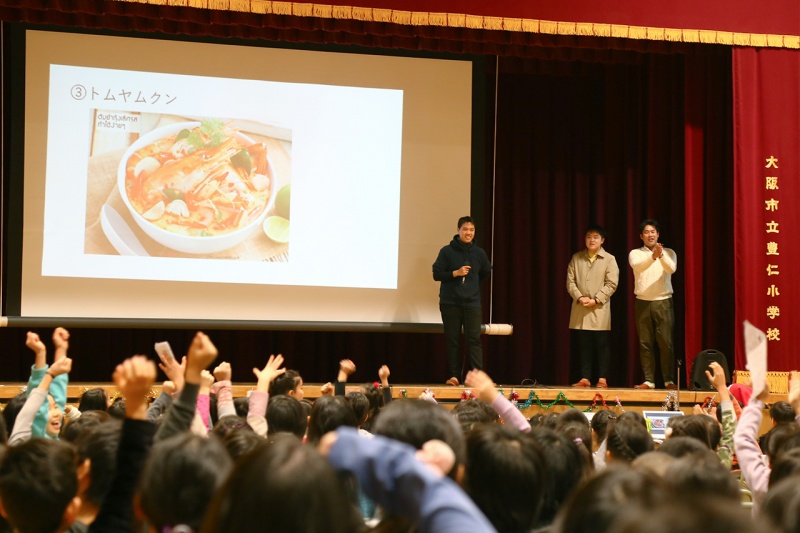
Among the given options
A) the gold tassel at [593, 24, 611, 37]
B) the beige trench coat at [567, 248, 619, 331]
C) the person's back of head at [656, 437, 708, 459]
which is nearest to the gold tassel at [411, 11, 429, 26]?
the gold tassel at [593, 24, 611, 37]

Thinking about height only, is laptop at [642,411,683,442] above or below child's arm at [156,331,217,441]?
below

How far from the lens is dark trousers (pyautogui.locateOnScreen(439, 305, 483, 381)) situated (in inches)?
276

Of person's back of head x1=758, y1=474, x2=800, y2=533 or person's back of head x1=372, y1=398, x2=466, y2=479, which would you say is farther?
person's back of head x1=372, y1=398, x2=466, y2=479

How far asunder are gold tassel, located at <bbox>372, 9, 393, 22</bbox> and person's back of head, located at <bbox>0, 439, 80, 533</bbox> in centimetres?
514

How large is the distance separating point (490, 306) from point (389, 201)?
4.68 feet

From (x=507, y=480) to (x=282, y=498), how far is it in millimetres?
810

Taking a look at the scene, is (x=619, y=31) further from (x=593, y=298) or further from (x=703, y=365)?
(x=703, y=365)

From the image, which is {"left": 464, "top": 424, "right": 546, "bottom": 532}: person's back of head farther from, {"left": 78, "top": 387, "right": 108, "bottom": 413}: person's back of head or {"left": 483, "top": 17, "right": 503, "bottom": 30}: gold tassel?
{"left": 483, "top": 17, "right": 503, "bottom": 30}: gold tassel

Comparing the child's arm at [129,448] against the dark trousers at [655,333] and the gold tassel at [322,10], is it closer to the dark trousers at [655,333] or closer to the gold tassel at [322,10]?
the gold tassel at [322,10]

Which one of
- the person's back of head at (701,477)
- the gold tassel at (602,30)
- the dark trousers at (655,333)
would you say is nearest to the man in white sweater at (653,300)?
the dark trousers at (655,333)

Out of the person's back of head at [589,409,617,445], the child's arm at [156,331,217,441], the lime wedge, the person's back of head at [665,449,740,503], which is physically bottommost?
the person's back of head at [589,409,617,445]

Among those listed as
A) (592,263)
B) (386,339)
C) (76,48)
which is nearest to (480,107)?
(592,263)

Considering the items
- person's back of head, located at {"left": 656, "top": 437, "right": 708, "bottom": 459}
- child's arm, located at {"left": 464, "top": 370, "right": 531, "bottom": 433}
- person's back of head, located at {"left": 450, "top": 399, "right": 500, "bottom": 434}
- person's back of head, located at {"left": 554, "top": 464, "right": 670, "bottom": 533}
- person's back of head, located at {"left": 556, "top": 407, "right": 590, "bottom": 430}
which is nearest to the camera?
person's back of head, located at {"left": 554, "top": 464, "right": 670, "bottom": 533}

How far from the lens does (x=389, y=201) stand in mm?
7172
